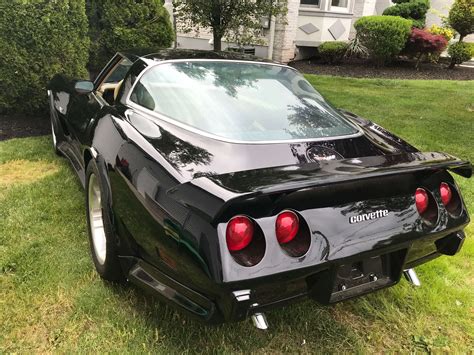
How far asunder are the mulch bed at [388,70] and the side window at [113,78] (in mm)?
7422

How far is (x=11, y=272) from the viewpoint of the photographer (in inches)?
105

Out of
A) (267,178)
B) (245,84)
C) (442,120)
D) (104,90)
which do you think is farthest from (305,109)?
(442,120)

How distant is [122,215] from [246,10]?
5.79 meters

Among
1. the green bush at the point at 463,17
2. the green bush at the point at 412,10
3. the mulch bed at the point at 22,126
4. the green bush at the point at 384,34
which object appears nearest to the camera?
the mulch bed at the point at 22,126

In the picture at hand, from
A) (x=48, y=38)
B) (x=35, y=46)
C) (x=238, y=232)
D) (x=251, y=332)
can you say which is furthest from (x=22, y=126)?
(x=238, y=232)

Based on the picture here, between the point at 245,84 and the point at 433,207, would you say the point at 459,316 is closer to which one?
the point at 433,207

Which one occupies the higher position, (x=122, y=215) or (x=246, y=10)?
(x=246, y=10)

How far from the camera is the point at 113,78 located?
369 cm

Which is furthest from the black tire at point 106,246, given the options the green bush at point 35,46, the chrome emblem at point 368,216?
the green bush at point 35,46

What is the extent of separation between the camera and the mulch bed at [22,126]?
18.1ft

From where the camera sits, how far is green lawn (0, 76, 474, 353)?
2.16m

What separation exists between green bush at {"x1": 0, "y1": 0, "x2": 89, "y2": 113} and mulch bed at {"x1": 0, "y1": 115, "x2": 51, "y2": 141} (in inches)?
8.5

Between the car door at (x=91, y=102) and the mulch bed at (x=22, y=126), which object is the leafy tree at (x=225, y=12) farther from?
the car door at (x=91, y=102)

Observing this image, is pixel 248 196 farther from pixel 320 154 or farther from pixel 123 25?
pixel 123 25
